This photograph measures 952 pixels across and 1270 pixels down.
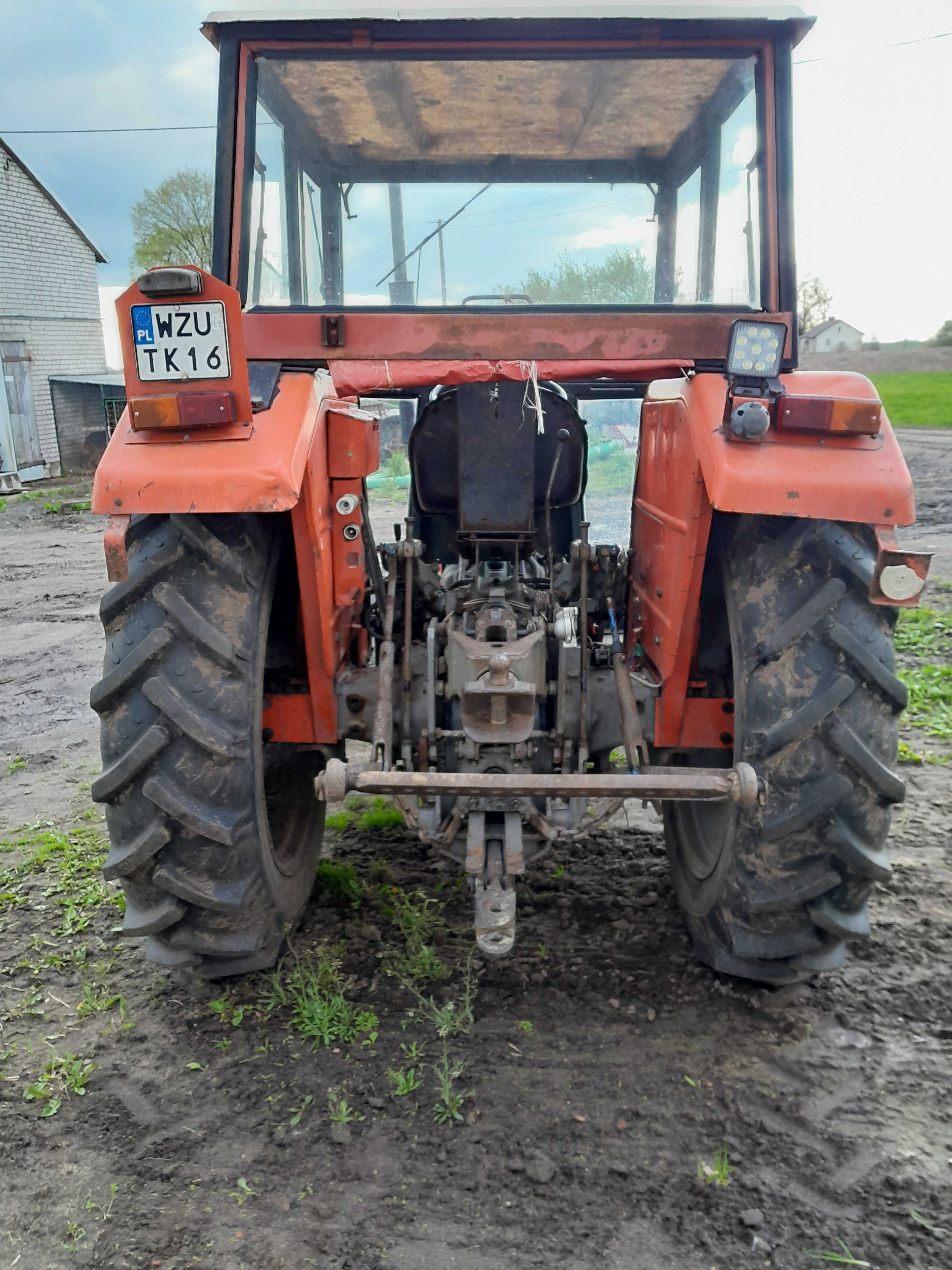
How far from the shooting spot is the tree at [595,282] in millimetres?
2893

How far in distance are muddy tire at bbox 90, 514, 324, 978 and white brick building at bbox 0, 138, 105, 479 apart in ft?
60.0

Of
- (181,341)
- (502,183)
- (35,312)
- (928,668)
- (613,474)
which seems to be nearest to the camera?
(181,341)

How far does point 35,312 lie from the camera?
2081cm

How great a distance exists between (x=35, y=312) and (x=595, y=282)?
69.5 ft

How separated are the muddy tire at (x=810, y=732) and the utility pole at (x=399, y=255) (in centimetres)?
123

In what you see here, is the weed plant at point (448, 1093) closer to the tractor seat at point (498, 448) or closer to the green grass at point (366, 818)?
the green grass at point (366, 818)

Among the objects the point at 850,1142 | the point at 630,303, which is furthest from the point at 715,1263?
the point at 630,303

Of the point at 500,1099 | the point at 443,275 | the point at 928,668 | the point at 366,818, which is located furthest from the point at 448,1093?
the point at 928,668

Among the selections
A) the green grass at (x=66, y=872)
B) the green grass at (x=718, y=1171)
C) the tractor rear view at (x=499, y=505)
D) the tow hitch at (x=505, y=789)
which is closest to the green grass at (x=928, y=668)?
the tractor rear view at (x=499, y=505)

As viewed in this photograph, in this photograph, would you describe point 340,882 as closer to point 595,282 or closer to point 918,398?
point 595,282

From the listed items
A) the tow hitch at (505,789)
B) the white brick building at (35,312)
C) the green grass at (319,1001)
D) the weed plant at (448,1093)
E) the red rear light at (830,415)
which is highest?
the white brick building at (35,312)

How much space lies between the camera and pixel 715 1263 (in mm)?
1911

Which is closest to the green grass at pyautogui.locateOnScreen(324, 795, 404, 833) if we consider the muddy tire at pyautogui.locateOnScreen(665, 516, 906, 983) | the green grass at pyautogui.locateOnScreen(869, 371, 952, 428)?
the muddy tire at pyautogui.locateOnScreen(665, 516, 906, 983)

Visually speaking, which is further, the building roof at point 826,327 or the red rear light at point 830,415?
the building roof at point 826,327
